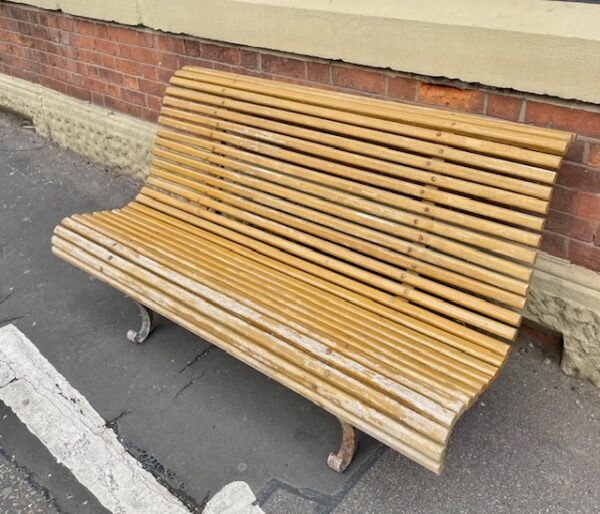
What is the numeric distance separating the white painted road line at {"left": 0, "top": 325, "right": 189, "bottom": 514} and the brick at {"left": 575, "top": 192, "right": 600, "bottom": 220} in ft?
5.73

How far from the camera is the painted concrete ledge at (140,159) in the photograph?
2305mm

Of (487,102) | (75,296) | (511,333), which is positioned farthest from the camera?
(75,296)

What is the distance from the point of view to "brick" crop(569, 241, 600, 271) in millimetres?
2258

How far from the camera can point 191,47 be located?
3.39 m

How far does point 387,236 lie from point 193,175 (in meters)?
1.07

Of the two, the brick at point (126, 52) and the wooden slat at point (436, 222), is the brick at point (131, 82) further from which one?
the wooden slat at point (436, 222)

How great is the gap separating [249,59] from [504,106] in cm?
139

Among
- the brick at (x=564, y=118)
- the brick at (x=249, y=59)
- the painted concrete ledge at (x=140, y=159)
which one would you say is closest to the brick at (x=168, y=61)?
the painted concrete ledge at (x=140, y=159)

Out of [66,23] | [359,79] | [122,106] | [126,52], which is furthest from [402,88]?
[66,23]

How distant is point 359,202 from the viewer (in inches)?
88.1

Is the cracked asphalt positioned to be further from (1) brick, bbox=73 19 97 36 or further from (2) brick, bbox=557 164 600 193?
(1) brick, bbox=73 19 97 36

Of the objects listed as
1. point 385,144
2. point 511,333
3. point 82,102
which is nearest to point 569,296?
point 511,333

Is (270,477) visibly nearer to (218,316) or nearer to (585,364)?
(218,316)

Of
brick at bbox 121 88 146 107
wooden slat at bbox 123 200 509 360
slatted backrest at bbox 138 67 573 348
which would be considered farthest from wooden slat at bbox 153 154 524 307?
brick at bbox 121 88 146 107
